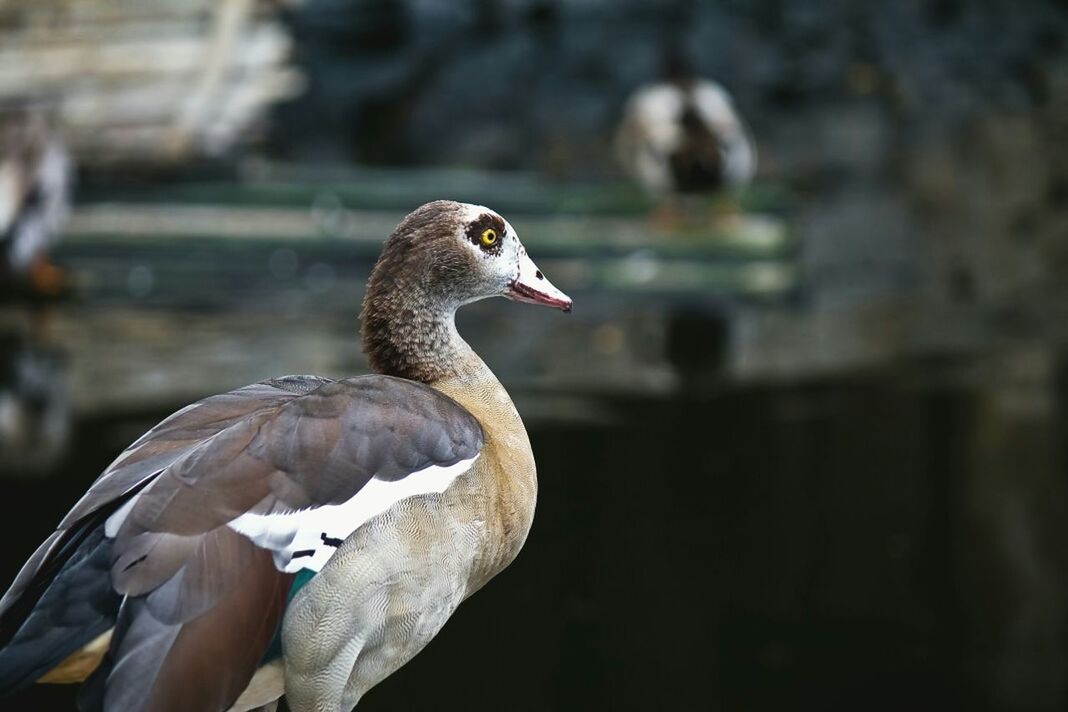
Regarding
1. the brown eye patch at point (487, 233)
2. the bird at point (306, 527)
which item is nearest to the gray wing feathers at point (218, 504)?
the bird at point (306, 527)

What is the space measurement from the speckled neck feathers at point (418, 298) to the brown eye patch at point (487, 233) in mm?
41

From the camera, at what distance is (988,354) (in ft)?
28.5

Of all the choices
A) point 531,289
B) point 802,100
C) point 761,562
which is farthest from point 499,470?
point 802,100

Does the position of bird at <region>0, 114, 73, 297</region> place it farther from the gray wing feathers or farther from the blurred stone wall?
the gray wing feathers

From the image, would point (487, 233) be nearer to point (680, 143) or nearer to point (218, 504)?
point (218, 504)

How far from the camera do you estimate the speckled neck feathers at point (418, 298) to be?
12.5 feet

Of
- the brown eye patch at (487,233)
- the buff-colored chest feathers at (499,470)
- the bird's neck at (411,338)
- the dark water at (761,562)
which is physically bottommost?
the dark water at (761,562)

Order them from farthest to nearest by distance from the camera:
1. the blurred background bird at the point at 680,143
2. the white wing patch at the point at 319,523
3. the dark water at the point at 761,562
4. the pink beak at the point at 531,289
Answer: the blurred background bird at the point at 680,143 < the dark water at the point at 761,562 < the pink beak at the point at 531,289 < the white wing patch at the point at 319,523

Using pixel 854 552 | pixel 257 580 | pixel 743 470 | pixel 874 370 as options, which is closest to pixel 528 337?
pixel 874 370

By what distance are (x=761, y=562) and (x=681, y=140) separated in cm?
569

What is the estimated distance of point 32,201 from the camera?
1005cm

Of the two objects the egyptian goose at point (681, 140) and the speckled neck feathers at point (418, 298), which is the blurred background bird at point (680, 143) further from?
the speckled neck feathers at point (418, 298)

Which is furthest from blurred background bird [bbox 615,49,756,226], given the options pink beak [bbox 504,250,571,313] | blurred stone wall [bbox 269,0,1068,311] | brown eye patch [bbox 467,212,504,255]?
brown eye patch [bbox 467,212,504,255]

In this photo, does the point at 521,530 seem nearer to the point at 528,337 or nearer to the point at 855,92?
the point at 528,337
